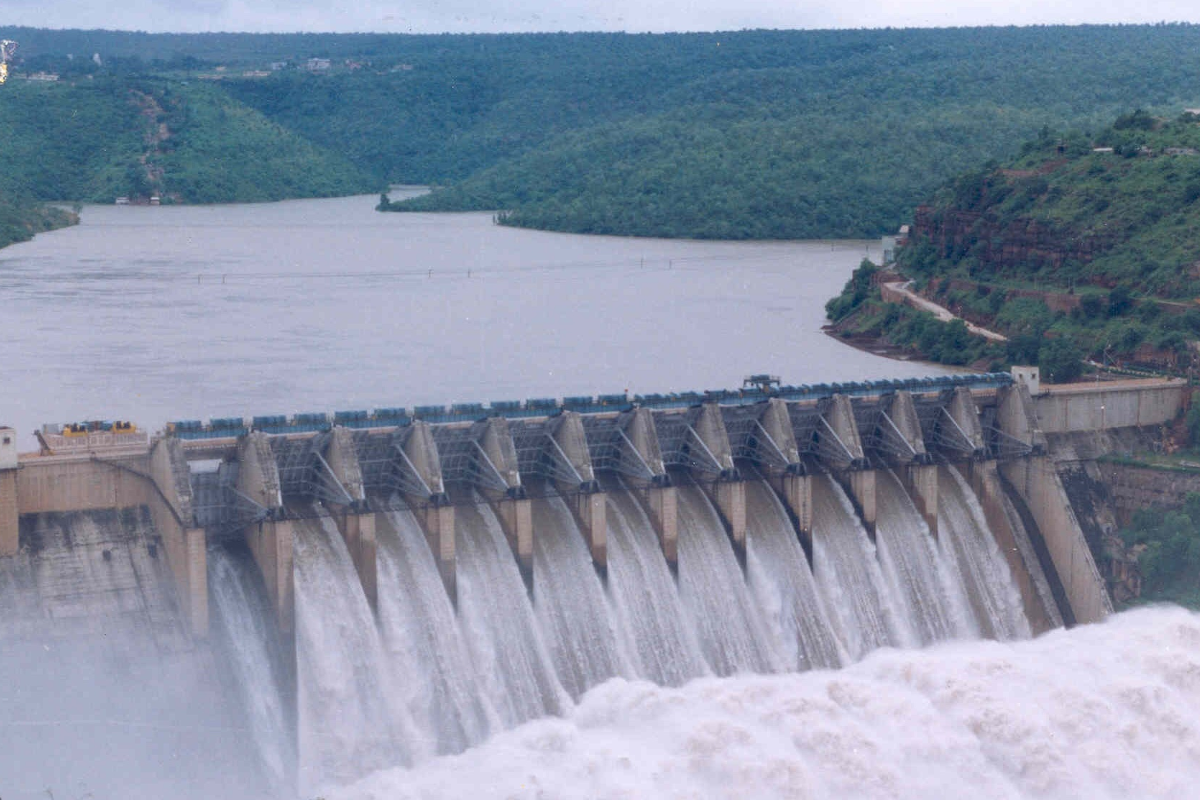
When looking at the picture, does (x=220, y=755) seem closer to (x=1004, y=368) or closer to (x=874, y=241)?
(x=1004, y=368)

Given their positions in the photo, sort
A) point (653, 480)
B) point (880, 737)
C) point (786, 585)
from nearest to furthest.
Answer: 1. point (880, 737)
2. point (653, 480)
3. point (786, 585)

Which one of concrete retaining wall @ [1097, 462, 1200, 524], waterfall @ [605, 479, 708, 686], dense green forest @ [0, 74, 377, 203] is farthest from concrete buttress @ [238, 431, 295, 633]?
dense green forest @ [0, 74, 377, 203]

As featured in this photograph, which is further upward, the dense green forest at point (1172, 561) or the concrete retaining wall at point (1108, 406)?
the concrete retaining wall at point (1108, 406)

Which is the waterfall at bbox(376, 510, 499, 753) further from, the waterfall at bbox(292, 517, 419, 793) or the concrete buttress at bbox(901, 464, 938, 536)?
the concrete buttress at bbox(901, 464, 938, 536)

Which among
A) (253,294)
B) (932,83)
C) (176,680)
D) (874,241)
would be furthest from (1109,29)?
(176,680)

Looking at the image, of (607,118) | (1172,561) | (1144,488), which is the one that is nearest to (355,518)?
(1172,561)

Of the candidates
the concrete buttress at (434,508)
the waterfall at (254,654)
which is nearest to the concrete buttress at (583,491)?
the concrete buttress at (434,508)

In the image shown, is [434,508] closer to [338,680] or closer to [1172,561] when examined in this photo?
[338,680]

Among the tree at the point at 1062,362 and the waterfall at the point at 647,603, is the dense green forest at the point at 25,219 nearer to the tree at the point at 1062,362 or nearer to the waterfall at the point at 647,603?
the tree at the point at 1062,362
